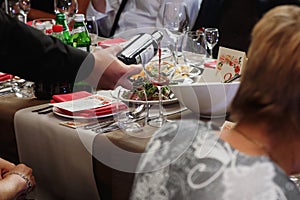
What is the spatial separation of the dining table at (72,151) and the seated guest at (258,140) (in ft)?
1.84

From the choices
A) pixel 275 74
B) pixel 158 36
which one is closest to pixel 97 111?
pixel 158 36

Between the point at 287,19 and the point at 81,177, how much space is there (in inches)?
37.5

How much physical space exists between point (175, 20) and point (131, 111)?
2.05 feet

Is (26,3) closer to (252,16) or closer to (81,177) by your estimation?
(252,16)

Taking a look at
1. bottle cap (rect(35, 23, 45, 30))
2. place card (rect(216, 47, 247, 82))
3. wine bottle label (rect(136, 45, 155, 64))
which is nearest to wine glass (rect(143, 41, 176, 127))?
wine bottle label (rect(136, 45, 155, 64))

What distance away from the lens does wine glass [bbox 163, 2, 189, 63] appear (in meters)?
2.14

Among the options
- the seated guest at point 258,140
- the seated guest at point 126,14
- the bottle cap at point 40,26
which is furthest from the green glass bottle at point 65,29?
the seated guest at point 258,140

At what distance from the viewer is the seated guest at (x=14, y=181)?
1.52 m

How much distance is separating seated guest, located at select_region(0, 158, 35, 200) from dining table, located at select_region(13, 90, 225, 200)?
98 mm

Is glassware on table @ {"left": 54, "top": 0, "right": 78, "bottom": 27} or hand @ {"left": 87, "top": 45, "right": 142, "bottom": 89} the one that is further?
glassware on table @ {"left": 54, "top": 0, "right": 78, "bottom": 27}

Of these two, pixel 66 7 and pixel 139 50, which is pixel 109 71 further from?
pixel 66 7

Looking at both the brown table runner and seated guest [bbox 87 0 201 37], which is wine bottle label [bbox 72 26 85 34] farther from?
seated guest [bbox 87 0 201 37]

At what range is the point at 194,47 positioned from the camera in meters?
2.24

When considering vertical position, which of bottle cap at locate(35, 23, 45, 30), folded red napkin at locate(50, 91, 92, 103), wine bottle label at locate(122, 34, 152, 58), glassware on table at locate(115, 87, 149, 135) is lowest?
folded red napkin at locate(50, 91, 92, 103)
